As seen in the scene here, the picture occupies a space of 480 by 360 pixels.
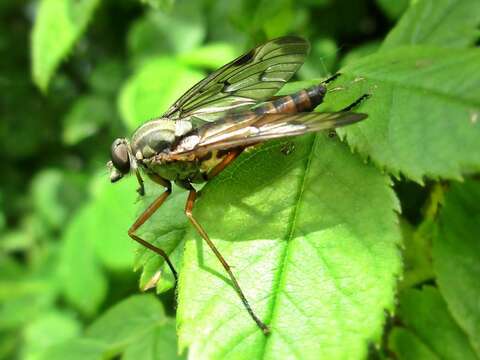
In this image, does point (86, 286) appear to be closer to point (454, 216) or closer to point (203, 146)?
point (203, 146)

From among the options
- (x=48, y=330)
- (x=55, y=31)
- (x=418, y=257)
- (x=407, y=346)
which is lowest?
(x=48, y=330)

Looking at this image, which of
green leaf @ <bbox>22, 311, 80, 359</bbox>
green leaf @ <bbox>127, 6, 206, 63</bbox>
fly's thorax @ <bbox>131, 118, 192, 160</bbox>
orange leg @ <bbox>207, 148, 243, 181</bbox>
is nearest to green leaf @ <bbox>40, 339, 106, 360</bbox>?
fly's thorax @ <bbox>131, 118, 192, 160</bbox>

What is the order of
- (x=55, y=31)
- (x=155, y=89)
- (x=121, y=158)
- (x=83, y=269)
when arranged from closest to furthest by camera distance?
(x=121, y=158)
(x=155, y=89)
(x=55, y=31)
(x=83, y=269)

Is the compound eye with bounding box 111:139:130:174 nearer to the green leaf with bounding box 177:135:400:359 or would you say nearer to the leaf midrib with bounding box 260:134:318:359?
the green leaf with bounding box 177:135:400:359

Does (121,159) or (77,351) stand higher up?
(121,159)

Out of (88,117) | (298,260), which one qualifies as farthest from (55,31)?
(298,260)

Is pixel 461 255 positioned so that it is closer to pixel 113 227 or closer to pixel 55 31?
pixel 113 227
